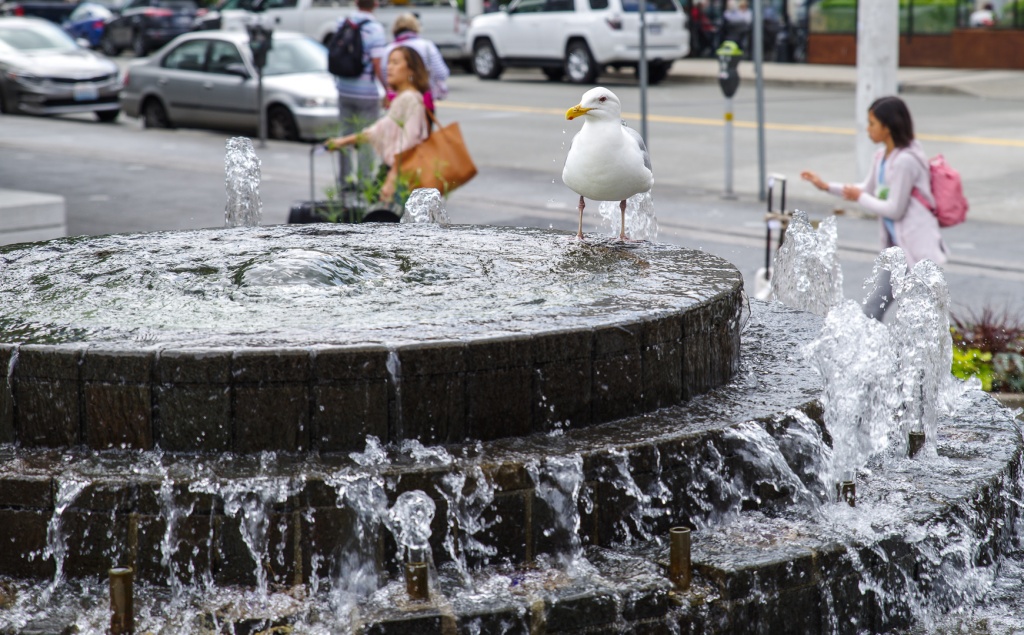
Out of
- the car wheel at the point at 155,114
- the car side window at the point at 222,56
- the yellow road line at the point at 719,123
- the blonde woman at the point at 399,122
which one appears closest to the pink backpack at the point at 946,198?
the blonde woman at the point at 399,122

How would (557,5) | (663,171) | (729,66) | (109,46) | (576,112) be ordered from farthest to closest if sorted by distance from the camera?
(109,46) → (557,5) → (663,171) → (729,66) → (576,112)

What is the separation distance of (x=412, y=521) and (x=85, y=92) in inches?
723

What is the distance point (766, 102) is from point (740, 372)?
728 inches

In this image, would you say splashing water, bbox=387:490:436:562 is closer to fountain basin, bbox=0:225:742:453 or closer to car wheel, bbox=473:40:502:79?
fountain basin, bbox=0:225:742:453

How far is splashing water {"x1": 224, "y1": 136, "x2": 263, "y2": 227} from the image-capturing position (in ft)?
27.1

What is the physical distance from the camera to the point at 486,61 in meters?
28.5

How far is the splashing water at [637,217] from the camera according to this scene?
7273 millimetres

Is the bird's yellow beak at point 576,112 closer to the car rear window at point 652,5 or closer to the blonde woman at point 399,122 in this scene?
the blonde woman at point 399,122

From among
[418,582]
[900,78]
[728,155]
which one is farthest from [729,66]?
[900,78]

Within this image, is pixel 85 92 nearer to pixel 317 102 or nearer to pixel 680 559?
pixel 317 102

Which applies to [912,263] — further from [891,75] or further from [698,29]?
[698,29]

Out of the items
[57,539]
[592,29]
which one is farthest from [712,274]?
[592,29]

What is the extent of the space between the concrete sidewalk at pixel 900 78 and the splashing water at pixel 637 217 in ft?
56.3

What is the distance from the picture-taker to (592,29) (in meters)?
25.9
